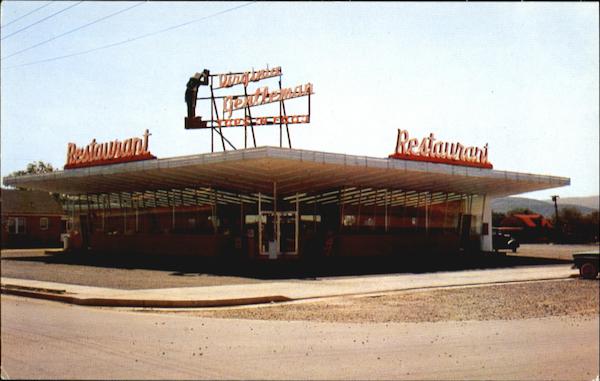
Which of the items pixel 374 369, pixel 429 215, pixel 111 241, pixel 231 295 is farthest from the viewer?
pixel 111 241

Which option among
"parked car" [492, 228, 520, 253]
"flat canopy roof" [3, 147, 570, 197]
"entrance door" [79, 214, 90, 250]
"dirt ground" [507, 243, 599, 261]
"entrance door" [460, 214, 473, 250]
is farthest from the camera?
"parked car" [492, 228, 520, 253]

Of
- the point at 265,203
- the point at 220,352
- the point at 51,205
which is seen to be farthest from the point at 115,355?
the point at 51,205

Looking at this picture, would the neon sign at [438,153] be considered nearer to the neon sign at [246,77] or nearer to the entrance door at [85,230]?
the neon sign at [246,77]

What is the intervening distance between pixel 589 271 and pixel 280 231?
1403 centimetres

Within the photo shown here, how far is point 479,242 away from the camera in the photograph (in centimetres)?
4000

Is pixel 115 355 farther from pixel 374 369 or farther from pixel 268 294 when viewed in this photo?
pixel 268 294

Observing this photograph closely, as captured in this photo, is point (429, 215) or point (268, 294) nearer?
point (268, 294)

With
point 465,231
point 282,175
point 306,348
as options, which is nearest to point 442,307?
point 306,348

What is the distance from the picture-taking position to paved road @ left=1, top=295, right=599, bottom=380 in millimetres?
5285

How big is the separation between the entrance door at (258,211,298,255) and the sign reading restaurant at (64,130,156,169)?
6.30 meters

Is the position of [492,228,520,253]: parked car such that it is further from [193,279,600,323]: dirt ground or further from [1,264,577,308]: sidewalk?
[193,279,600,323]: dirt ground

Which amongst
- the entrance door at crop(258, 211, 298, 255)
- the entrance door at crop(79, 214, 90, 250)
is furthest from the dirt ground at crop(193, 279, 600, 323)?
the entrance door at crop(79, 214, 90, 250)

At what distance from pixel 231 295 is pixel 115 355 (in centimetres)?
1072

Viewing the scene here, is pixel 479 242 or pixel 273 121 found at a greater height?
pixel 273 121
